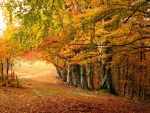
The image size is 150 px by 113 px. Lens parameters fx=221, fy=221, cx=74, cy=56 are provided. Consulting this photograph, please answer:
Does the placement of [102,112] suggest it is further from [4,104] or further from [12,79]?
[12,79]

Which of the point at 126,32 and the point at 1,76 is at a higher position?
the point at 126,32

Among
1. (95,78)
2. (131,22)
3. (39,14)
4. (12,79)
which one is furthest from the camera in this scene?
(95,78)

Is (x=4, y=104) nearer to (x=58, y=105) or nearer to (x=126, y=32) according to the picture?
(x=58, y=105)

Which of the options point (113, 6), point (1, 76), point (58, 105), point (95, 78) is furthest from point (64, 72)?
point (113, 6)

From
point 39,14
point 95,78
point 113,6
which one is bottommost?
point 95,78

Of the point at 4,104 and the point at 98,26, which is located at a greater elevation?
the point at 98,26

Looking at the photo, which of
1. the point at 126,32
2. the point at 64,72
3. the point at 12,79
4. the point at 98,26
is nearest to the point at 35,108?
the point at 98,26

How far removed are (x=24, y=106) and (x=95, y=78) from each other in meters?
34.1

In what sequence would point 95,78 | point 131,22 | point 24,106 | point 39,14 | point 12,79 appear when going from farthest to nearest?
point 95,78 < point 12,79 < point 24,106 < point 131,22 < point 39,14

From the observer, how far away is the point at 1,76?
778 inches

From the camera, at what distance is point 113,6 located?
A: 809cm

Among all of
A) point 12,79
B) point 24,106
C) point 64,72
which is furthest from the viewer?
point 64,72

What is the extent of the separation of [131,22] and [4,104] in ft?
25.1

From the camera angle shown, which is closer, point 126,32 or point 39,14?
point 39,14
